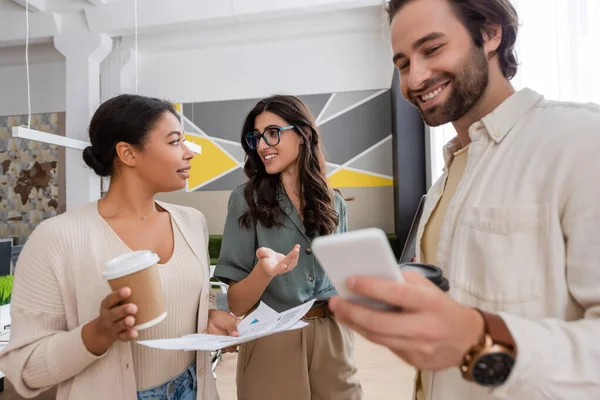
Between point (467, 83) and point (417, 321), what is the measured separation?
2.18 ft

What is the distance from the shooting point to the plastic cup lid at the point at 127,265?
96 centimetres

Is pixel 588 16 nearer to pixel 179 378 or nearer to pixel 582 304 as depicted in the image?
pixel 582 304

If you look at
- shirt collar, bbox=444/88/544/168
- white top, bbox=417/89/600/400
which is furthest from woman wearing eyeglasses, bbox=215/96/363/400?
shirt collar, bbox=444/88/544/168

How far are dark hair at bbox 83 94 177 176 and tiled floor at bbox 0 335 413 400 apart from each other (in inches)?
90.4

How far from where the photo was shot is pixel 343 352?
5.09 feet

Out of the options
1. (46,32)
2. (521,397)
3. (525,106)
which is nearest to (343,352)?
(521,397)

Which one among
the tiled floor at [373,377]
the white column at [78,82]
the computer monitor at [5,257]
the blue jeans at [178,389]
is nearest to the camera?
the blue jeans at [178,389]

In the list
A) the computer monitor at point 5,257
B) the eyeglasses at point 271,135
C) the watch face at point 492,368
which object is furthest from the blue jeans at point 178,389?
the computer monitor at point 5,257

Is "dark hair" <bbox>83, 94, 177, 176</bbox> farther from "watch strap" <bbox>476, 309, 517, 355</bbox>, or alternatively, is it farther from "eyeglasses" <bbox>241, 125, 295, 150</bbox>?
"watch strap" <bbox>476, 309, 517, 355</bbox>

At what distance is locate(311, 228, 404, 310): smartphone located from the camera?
51 centimetres

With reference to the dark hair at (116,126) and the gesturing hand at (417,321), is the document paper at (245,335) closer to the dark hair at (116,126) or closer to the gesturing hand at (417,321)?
the gesturing hand at (417,321)

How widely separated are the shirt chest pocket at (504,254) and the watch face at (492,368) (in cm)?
23

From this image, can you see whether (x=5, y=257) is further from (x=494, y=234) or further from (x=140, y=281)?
(x=494, y=234)

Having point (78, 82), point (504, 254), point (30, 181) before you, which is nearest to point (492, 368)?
point (504, 254)
